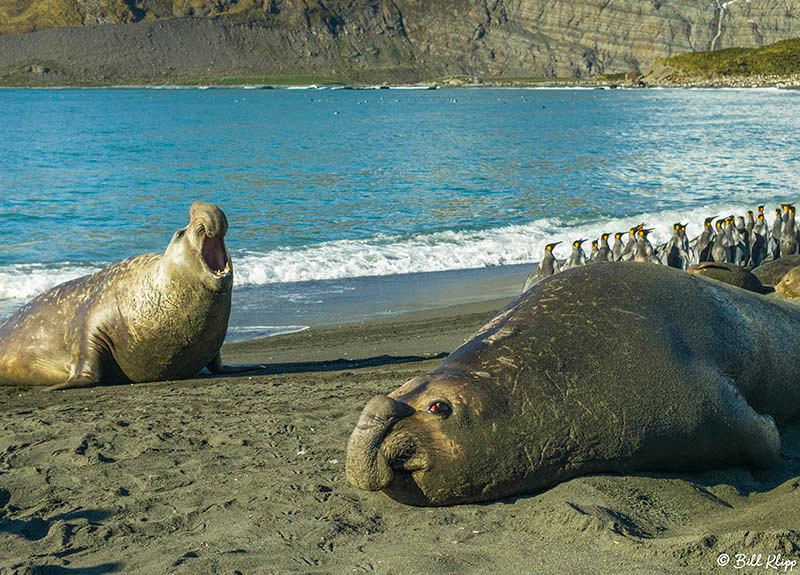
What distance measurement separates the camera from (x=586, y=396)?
4.31m

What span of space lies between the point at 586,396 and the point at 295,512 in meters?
1.56

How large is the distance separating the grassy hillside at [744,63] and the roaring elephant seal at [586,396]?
139352 mm

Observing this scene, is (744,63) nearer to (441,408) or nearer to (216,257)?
(216,257)

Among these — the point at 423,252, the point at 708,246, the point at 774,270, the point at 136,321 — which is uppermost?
the point at 136,321

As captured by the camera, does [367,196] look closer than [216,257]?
No

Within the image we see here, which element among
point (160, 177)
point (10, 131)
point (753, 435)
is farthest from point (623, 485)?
point (10, 131)

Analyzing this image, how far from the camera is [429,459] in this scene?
3.99 meters

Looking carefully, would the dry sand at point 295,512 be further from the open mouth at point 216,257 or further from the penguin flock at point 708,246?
the penguin flock at point 708,246

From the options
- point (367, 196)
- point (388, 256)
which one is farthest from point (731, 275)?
point (367, 196)

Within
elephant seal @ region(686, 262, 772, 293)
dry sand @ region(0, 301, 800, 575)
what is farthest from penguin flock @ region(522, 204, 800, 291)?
dry sand @ region(0, 301, 800, 575)

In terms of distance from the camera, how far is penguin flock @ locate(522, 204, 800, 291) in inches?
550

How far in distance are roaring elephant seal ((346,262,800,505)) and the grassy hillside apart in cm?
13935

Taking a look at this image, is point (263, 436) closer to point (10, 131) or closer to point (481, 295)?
point (481, 295)

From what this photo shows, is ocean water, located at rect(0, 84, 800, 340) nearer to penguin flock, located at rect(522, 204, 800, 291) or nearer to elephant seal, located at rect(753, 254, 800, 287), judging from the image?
penguin flock, located at rect(522, 204, 800, 291)
